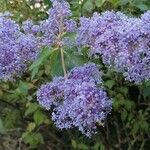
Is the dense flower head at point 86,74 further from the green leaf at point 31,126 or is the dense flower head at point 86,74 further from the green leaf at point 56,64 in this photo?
the green leaf at point 31,126

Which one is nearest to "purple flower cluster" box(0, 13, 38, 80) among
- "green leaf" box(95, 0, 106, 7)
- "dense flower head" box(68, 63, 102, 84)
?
"dense flower head" box(68, 63, 102, 84)

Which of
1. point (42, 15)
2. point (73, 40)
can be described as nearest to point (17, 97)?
point (42, 15)

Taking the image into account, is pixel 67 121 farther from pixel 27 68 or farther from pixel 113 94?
pixel 113 94

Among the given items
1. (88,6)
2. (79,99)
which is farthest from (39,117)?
(79,99)

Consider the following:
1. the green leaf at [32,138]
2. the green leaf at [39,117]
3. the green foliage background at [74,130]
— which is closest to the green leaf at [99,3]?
the green foliage background at [74,130]

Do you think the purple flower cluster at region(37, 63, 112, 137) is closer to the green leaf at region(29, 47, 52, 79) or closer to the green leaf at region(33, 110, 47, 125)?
the green leaf at region(29, 47, 52, 79)
